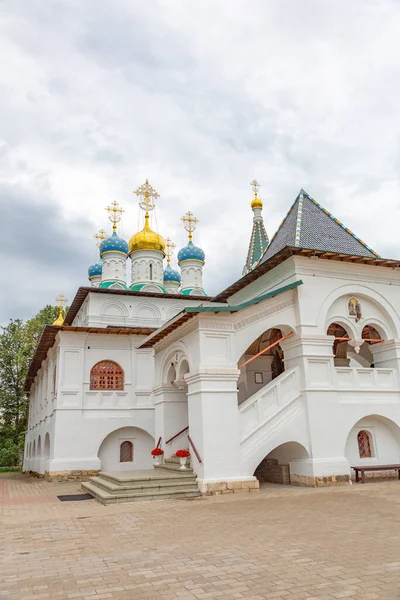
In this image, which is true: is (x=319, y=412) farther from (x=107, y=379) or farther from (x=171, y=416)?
(x=107, y=379)

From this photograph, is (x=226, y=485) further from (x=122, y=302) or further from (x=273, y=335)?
(x=122, y=302)

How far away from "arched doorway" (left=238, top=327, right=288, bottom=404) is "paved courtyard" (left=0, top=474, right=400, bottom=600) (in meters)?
6.19

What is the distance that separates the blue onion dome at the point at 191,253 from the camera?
2858 centimetres

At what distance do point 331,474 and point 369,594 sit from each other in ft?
26.8

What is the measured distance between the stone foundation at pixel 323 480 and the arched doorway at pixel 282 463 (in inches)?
18.4

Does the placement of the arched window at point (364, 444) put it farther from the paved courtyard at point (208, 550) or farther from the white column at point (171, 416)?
the white column at point (171, 416)

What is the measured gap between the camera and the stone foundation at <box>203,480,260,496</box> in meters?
10.9

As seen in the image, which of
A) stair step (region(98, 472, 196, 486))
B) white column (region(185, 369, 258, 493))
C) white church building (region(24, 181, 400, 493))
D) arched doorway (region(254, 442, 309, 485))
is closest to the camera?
stair step (region(98, 472, 196, 486))

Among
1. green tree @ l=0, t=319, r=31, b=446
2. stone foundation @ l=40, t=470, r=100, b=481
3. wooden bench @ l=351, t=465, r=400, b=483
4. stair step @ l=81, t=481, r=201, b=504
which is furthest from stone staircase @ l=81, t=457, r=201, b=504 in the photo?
green tree @ l=0, t=319, r=31, b=446

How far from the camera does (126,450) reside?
18875mm

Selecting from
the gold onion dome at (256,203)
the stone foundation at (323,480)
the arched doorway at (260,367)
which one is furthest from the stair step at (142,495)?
the gold onion dome at (256,203)

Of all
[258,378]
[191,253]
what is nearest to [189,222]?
[191,253]

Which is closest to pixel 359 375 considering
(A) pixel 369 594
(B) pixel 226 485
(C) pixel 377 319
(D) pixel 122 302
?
(C) pixel 377 319

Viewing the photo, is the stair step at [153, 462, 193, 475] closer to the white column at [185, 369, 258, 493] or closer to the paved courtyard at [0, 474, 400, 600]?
the white column at [185, 369, 258, 493]
